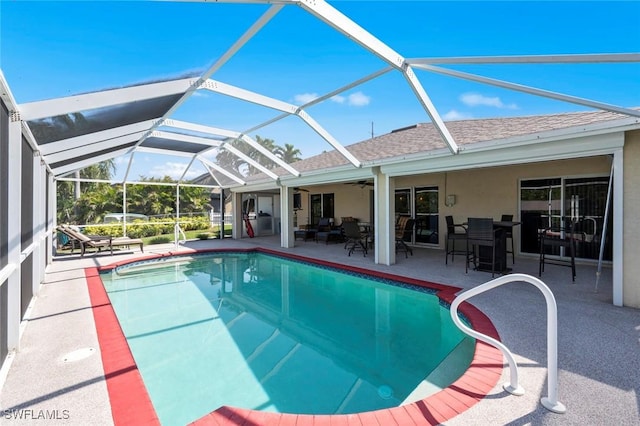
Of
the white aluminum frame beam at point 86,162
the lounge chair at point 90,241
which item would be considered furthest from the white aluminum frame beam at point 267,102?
the lounge chair at point 90,241

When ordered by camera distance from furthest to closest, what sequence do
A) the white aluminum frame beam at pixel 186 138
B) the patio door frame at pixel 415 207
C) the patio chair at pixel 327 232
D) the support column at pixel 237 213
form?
the support column at pixel 237 213
the patio chair at pixel 327 232
the patio door frame at pixel 415 207
the white aluminum frame beam at pixel 186 138

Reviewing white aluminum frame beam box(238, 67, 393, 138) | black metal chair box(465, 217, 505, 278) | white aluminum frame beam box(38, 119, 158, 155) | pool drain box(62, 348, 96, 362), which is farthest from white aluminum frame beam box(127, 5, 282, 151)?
black metal chair box(465, 217, 505, 278)

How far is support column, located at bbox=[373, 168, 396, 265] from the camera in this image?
339 inches

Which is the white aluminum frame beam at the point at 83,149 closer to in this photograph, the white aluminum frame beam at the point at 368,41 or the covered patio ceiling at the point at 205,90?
the covered patio ceiling at the point at 205,90

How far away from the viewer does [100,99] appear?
14.6ft

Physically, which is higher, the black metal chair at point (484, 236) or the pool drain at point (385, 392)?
the black metal chair at point (484, 236)

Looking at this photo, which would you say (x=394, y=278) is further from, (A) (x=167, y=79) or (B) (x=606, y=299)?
(A) (x=167, y=79)

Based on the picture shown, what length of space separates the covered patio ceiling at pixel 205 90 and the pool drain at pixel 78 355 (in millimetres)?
2990

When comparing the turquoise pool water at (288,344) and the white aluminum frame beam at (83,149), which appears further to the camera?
the white aluminum frame beam at (83,149)

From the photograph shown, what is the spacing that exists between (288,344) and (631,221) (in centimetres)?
572

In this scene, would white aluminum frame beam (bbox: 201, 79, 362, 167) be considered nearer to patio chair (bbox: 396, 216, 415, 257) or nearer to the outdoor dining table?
patio chair (bbox: 396, 216, 415, 257)

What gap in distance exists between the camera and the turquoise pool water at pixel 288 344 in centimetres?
337

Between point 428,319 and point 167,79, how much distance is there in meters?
6.04

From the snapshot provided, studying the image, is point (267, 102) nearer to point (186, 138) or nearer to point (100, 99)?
point (100, 99)
